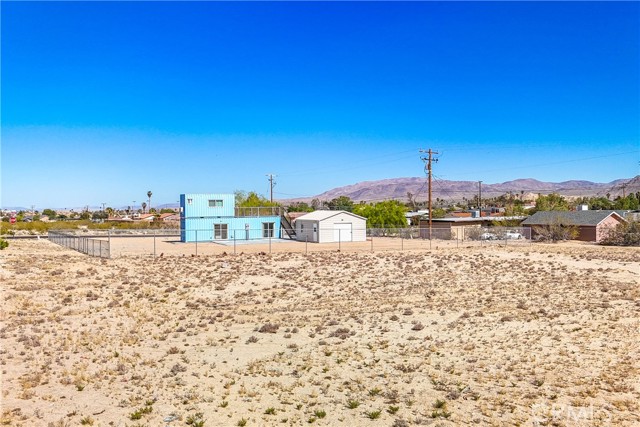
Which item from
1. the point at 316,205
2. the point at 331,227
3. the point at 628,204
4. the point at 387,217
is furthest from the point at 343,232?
the point at 628,204

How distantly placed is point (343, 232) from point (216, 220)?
43.9 ft

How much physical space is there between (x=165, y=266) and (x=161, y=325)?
13.9 meters

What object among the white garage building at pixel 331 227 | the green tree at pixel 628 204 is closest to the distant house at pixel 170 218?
the white garage building at pixel 331 227

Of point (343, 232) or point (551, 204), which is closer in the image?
point (343, 232)

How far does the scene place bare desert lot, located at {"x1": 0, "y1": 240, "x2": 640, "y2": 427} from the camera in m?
9.20

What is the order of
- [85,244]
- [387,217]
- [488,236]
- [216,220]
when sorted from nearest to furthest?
1. [85,244]
2. [216,220]
3. [488,236]
4. [387,217]

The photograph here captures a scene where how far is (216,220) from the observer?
50.0 m

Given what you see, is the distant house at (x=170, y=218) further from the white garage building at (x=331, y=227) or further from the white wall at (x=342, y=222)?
the white wall at (x=342, y=222)

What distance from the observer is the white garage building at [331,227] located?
4867 cm

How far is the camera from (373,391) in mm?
10055

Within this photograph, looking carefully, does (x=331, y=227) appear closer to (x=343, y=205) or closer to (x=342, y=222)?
(x=342, y=222)

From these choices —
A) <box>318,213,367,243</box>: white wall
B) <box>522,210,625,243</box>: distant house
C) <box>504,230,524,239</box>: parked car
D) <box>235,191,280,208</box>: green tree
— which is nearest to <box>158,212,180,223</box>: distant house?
<box>235,191,280,208</box>: green tree

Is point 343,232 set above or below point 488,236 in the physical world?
above

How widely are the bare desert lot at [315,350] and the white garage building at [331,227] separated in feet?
74.9
